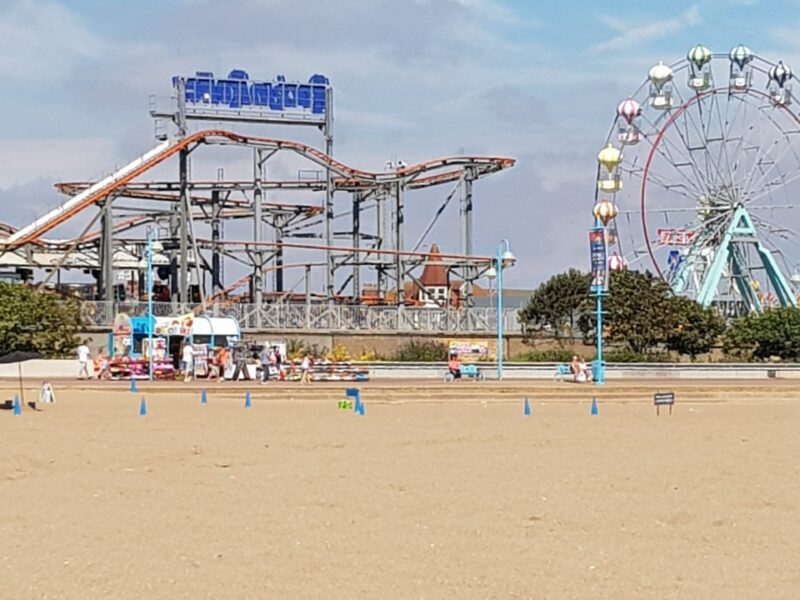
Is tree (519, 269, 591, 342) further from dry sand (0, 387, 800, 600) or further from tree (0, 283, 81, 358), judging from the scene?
dry sand (0, 387, 800, 600)

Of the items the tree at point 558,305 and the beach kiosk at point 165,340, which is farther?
the tree at point 558,305

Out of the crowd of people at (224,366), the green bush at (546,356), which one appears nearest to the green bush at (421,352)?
the green bush at (546,356)

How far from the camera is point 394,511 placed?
44.3ft

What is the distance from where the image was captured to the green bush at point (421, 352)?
172ft

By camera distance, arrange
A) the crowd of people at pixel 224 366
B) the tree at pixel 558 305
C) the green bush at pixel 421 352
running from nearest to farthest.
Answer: the crowd of people at pixel 224 366 < the green bush at pixel 421 352 < the tree at pixel 558 305

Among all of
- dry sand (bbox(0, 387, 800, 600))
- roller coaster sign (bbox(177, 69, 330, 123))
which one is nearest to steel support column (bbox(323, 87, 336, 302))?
roller coaster sign (bbox(177, 69, 330, 123))

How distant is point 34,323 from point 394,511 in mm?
40254

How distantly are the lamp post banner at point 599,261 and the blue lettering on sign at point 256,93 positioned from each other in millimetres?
22143

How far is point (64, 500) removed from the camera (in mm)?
14039

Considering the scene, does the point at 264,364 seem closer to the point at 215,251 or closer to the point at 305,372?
the point at 305,372

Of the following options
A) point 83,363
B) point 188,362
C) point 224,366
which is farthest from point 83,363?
point 224,366

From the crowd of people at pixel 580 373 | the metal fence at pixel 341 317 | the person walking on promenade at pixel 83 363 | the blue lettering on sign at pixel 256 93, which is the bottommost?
the crowd of people at pixel 580 373

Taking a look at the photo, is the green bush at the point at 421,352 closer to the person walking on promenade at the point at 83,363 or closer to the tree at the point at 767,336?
the tree at the point at 767,336

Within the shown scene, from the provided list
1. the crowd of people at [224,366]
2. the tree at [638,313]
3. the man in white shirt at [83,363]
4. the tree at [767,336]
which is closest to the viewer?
the crowd of people at [224,366]
